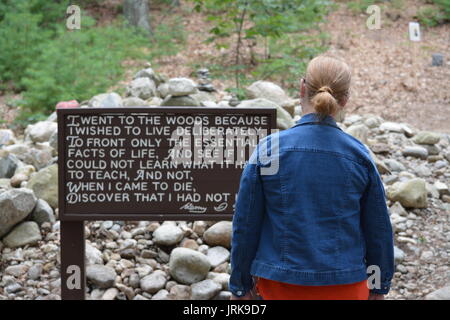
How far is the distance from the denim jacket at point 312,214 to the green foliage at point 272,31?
6901mm

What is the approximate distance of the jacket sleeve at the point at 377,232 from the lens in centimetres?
221

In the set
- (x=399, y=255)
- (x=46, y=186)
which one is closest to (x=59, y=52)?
(x=46, y=186)

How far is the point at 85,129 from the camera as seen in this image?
3.99 meters

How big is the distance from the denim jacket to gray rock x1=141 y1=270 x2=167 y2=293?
2517 millimetres

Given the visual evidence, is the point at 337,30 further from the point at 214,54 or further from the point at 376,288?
the point at 376,288

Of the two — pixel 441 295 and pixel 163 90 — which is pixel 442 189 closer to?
pixel 441 295

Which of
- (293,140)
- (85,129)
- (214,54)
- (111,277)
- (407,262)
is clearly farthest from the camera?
(214,54)

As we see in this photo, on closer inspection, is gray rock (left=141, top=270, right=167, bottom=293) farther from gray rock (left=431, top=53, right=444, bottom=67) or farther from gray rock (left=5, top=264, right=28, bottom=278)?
gray rock (left=431, top=53, right=444, bottom=67)

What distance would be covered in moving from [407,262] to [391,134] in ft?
9.54

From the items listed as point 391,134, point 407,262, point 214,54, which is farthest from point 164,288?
point 214,54

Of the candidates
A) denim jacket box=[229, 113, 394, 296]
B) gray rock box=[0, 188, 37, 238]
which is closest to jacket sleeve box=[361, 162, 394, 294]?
denim jacket box=[229, 113, 394, 296]

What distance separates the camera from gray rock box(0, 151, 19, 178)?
21.0 feet

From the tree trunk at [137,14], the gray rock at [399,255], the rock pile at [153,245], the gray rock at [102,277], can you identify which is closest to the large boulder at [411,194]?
the rock pile at [153,245]

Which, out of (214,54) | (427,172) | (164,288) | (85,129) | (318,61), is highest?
(214,54)
